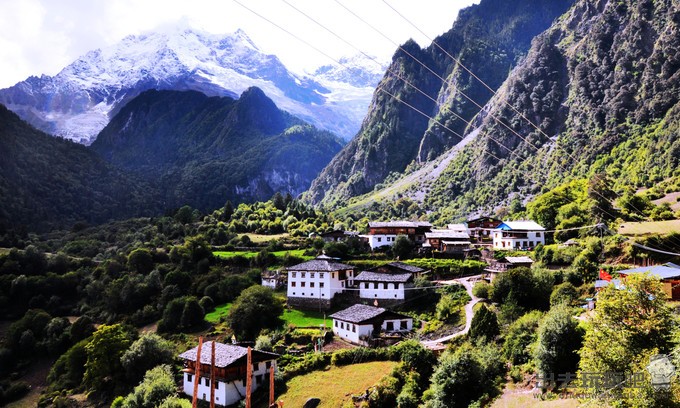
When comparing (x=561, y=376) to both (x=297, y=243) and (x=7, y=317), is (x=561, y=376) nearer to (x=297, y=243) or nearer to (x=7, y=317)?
(x=297, y=243)

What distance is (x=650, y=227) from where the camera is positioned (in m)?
68.7

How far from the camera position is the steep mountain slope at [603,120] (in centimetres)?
13875

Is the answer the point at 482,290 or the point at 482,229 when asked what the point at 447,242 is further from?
the point at 482,290

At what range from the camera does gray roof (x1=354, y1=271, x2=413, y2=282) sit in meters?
64.1

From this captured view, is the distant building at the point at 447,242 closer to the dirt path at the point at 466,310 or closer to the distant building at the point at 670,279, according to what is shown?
the dirt path at the point at 466,310

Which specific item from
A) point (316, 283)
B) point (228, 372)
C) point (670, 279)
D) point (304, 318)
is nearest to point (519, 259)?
point (670, 279)

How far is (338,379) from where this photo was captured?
45.1 m

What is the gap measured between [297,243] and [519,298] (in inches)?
2147

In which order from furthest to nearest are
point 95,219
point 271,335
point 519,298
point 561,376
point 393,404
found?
point 95,219, point 271,335, point 519,298, point 393,404, point 561,376

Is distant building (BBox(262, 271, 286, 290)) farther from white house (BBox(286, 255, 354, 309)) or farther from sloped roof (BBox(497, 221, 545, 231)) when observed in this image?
sloped roof (BBox(497, 221, 545, 231))

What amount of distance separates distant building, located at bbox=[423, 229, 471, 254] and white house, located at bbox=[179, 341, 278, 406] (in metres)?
36.6

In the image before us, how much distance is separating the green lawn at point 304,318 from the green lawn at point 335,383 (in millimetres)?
14152

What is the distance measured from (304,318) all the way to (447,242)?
27154 mm

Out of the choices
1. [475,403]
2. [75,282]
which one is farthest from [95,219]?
[475,403]
